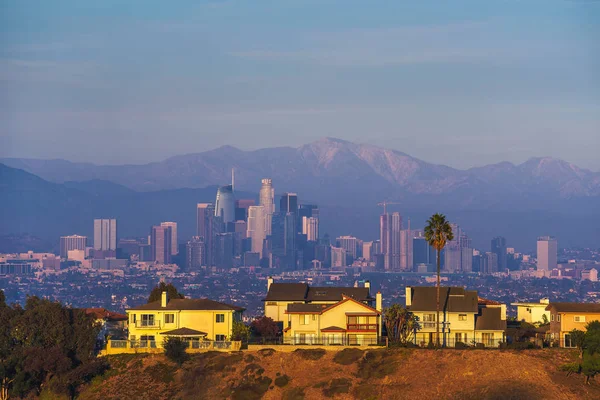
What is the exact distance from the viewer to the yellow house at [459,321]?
107812 millimetres

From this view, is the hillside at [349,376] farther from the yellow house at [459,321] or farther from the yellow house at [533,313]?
the yellow house at [533,313]

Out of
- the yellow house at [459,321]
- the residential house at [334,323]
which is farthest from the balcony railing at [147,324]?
the yellow house at [459,321]

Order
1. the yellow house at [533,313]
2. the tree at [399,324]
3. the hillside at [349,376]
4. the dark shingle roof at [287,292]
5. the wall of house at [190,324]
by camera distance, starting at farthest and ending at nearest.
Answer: the yellow house at [533,313]
the dark shingle roof at [287,292]
the wall of house at [190,324]
the tree at [399,324]
the hillside at [349,376]

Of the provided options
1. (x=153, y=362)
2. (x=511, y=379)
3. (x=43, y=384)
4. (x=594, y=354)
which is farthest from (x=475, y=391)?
(x=43, y=384)

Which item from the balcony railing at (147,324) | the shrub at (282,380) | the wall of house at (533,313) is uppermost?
the wall of house at (533,313)

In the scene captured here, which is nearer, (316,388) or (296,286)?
(316,388)

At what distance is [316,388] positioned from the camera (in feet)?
311

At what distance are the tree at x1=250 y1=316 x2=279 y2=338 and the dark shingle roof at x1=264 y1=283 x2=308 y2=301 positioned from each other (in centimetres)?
498

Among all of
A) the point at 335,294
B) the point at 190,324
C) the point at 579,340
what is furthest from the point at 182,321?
the point at 579,340

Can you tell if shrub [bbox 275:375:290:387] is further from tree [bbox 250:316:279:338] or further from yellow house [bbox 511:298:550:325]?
yellow house [bbox 511:298:550:325]

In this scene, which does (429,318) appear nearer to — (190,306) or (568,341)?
(568,341)

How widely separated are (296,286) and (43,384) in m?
29.6

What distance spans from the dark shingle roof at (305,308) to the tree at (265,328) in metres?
2.91

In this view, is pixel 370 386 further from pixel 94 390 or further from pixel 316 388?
pixel 94 390
